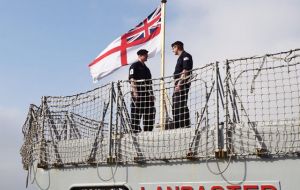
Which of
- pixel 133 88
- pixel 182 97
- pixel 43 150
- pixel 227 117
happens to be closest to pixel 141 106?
pixel 133 88

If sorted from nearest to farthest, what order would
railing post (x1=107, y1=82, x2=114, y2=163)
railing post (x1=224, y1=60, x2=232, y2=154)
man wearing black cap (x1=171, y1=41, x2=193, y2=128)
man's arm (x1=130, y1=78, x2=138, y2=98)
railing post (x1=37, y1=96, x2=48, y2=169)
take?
railing post (x1=224, y1=60, x2=232, y2=154), man wearing black cap (x1=171, y1=41, x2=193, y2=128), railing post (x1=107, y1=82, x2=114, y2=163), man's arm (x1=130, y1=78, x2=138, y2=98), railing post (x1=37, y1=96, x2=48, y2=169)

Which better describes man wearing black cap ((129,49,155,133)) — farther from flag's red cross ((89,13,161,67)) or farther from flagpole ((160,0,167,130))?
flag's red cross ((89,13,161,67))

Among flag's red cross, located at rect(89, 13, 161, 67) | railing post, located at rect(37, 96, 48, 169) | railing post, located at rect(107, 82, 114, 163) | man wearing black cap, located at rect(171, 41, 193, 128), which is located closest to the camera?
man wearing black cap, located at rect(171, 41, 193, 128)

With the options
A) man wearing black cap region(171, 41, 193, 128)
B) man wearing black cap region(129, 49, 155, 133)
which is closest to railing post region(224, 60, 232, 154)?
man wearing black cap region(171, 41, 193, 128)

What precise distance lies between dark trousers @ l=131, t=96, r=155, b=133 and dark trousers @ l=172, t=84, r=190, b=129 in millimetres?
Result: 442

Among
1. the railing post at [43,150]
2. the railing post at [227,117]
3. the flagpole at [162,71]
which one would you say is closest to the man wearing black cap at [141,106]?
the flagpole at [162,71]

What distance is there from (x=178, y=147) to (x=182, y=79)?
884 millimetres

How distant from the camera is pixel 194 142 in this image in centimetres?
577

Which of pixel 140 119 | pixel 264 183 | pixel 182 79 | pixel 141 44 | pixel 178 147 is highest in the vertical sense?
pixel 141 44

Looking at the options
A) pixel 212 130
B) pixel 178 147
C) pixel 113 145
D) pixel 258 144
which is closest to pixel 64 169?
pixel 113 145

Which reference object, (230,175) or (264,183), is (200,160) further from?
(264,183)

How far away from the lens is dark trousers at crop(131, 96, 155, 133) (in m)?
6.85

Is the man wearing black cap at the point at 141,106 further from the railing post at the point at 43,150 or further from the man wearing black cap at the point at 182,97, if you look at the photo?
the railing post at the point at 43,150

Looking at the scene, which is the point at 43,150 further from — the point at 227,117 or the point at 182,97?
the point at 227,117
